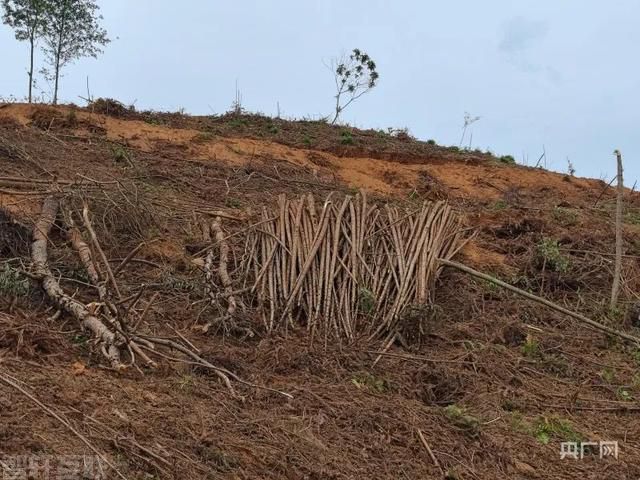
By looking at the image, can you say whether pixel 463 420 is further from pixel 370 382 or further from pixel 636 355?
pixel 636 355

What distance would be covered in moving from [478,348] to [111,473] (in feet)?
10.1

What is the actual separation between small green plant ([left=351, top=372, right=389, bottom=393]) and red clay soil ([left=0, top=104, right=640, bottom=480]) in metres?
0.03

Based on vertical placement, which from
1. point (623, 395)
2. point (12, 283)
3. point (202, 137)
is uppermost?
point (202, 137)

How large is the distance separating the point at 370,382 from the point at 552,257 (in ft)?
10.0

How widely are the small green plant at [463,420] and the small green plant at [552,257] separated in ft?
10.1

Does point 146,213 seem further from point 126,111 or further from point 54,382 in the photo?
point 126,111

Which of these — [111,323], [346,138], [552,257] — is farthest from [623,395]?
[346,138]

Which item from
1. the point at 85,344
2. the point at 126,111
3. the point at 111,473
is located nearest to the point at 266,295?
the point at 85,344

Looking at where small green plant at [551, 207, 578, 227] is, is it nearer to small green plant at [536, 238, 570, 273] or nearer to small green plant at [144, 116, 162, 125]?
small green plant at [536, 238, 570, 273]

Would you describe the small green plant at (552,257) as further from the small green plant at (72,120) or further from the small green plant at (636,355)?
the small green plant at (72,120)

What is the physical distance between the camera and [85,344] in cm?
371

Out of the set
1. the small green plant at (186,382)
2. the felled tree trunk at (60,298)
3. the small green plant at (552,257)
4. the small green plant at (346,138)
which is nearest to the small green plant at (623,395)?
the small green plant at (552,257)
